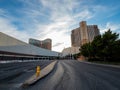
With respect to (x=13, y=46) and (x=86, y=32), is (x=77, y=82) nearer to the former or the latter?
(x=13, y=46)

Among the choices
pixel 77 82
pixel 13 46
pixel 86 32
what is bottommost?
pixel 77 82

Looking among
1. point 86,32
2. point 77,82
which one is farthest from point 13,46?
point 86,32

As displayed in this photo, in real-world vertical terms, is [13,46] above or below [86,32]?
below

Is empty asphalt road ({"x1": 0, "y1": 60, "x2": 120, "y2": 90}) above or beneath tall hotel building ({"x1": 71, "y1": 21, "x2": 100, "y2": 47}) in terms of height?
beneath

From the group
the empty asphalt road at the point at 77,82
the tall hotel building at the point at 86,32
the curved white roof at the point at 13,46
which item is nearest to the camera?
the empty asphalt road at the point at 77,82

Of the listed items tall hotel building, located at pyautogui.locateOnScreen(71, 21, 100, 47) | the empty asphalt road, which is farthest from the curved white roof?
the empty asphalt road

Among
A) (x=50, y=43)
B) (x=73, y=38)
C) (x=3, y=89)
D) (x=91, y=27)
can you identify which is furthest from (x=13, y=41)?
(x=50, y=43)

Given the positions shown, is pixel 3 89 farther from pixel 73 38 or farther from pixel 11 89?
pixel 73 38

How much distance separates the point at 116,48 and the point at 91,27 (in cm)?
10654

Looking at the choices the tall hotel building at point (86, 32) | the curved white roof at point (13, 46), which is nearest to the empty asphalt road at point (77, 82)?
the curved white roof at point (13, 46)

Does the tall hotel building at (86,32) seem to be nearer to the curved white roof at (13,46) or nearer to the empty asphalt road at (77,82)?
the curved white roof at (13,46)

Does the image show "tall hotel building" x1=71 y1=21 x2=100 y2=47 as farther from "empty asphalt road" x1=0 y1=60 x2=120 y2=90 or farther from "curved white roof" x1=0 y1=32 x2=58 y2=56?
"empty asphalt road" x1=0 y1=60 x2=120 y2=90

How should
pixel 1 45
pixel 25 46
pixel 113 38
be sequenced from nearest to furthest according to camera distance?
pixel 113 38 → pixel 1 45 → pixel 25 46

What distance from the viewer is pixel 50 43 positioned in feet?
636
